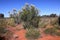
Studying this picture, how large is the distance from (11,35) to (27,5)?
21.8 ft

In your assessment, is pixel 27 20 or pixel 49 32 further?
pixel 27 20


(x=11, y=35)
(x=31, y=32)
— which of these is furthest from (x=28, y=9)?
(x=31, y=32)

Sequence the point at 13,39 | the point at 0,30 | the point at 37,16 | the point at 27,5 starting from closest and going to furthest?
1. the point at 13,39
2. the point at 0,30
3. the point at 37,16
4. the point at 27,5

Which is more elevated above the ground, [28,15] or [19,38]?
[28,15]

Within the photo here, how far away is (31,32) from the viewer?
12805 millimetres

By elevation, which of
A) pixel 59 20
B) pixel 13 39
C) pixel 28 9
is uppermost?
pixel 28 9

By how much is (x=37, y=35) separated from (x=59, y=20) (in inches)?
347

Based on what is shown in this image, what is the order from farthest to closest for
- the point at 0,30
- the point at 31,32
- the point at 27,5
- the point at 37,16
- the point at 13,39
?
the point at 27,5 → the point at 37,16 → the point at 0,30 → the point at 13,39 → the point at 31,32

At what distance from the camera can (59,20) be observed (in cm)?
2111

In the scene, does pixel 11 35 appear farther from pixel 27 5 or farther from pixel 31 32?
pixel 27 5

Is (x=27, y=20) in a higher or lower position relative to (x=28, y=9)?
lower

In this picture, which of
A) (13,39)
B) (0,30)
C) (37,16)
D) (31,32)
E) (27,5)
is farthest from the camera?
(27,5)

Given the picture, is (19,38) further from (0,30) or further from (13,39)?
(0,30)

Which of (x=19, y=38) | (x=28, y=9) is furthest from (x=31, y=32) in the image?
(x=28, y=9)
